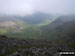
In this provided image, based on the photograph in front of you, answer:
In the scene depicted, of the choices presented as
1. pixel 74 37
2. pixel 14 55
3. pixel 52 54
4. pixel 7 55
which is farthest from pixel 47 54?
pixel 74 37

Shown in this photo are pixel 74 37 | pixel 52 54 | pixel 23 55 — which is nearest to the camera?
pixel 23 55

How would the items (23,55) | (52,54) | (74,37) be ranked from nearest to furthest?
(23,55)
(52,54)
(74,37)

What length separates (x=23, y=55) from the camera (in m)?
42.5

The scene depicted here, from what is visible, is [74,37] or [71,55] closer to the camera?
[71,55]

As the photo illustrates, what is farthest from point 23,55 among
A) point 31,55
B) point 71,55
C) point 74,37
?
point 74,37

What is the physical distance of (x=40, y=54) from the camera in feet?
145

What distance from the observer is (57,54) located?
148ft

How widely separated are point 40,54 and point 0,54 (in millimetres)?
17032

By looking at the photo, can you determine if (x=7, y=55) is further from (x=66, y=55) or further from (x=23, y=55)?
(x=66, y=55)

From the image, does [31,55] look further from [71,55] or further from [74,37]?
[74,37]

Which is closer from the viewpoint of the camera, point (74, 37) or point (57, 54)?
point (57, 54)

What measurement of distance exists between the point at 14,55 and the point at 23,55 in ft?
10.9

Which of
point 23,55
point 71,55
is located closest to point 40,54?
point 23,55

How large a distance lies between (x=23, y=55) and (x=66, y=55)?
1616 centimetres
